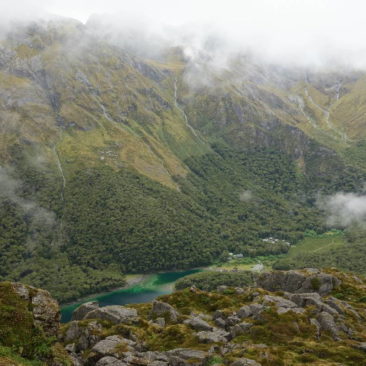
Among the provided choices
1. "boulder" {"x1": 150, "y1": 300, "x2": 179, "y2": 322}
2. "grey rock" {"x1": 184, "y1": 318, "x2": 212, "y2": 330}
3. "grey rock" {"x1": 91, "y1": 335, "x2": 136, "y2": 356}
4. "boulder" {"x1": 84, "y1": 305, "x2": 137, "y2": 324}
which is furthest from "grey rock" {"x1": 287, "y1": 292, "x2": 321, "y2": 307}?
"grey rock" {"x1": 91, "y1": 335, "x2": 136, "y2": 356}

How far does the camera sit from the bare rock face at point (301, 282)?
3824 inches

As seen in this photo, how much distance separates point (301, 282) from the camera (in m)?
101

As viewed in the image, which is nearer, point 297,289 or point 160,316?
point 160,316

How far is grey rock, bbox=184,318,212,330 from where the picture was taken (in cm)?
6831

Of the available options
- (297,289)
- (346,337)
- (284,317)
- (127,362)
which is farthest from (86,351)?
(297,289)

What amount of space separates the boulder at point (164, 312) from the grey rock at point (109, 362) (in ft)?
79.5

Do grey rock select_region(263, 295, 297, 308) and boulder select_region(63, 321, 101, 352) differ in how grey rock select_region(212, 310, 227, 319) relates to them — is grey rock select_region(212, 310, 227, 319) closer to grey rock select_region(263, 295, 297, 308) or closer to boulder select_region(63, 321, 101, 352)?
grey rock select_region(263, 295, 297, 308)

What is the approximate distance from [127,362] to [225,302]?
38.9 meters

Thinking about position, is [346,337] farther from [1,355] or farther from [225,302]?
[1,355]

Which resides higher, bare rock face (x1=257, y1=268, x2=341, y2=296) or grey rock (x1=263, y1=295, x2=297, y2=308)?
bare rock face (x1=257, y1=268, x2=341, y2=296)

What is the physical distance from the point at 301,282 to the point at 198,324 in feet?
135

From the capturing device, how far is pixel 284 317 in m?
68.4

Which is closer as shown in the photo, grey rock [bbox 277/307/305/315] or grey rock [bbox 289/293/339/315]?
grey rock [bbox 277/307/305/315]

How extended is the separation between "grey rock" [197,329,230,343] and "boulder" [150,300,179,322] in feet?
40.9
